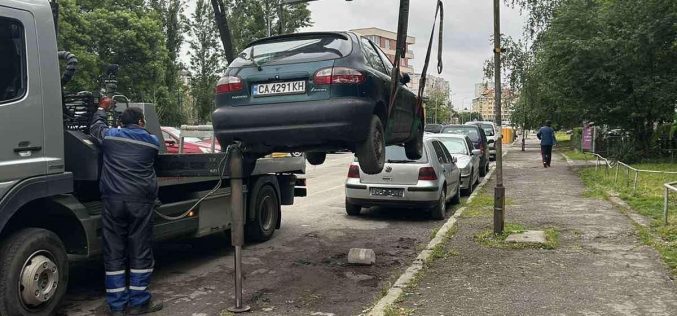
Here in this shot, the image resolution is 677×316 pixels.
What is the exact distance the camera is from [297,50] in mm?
5684

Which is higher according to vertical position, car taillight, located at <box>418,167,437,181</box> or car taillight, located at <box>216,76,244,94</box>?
car taillight, located at <box>216,76,244,94</box>

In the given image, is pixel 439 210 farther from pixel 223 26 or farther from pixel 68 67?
pixel 68 67

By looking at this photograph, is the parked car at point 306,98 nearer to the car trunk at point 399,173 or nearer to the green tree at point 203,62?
the car trunk at point 399,173

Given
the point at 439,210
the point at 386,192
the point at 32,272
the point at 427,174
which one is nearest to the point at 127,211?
the point at 32,272

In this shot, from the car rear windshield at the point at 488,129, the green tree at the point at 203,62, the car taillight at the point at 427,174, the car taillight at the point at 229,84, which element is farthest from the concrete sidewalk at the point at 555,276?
the green tree at the point at 203,62

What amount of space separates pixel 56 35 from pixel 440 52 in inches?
163

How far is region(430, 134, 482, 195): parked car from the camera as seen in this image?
13.6 meters

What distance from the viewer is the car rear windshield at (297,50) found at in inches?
219

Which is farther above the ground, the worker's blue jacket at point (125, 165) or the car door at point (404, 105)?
the car door at point (404, 105)

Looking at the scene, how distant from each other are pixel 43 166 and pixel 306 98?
2.23 metres

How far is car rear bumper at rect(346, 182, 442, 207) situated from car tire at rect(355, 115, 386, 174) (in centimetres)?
413

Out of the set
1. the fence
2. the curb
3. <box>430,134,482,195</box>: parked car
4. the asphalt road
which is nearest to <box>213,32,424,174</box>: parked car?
the curb

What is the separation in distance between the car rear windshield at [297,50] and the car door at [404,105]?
3.02 feet

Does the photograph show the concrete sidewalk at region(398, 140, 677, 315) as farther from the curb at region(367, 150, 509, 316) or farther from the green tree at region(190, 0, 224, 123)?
the green tree at region(190, 0, 224, 123)
